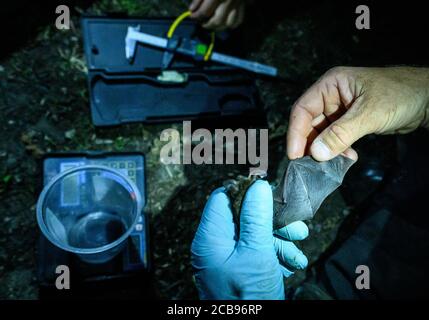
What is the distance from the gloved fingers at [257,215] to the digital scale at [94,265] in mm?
907

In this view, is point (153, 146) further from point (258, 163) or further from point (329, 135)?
point (329, 135)

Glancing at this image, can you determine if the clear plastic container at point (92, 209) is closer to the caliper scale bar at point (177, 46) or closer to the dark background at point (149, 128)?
the dark background at point (149, 128)

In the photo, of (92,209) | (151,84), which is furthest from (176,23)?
(92,209)

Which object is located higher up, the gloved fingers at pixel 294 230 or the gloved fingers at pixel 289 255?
the gloved fingers at pixel 294 230

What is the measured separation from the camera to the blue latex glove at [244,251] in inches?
66.5

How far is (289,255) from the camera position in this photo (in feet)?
6.20

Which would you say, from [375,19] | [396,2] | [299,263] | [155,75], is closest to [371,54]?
[375,19]

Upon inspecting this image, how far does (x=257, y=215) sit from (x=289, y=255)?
396mm

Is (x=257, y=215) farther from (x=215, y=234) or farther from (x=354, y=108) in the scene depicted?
(x=354, y=108)

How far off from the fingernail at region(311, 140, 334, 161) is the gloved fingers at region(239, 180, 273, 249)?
0.91 ft

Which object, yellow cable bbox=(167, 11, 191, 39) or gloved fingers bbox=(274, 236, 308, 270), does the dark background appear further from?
gloved fingers bbox=(274, 236, 308, 270)

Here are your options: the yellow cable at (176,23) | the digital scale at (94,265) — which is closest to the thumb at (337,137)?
the digital scale at (94,265)

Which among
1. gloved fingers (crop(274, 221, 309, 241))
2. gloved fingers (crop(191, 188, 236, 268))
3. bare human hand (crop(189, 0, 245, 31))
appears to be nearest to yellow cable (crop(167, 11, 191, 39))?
bare human hand (crop(189, 0, 245, 31))

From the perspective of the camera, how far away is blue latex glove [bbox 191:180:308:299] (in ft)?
5.54
